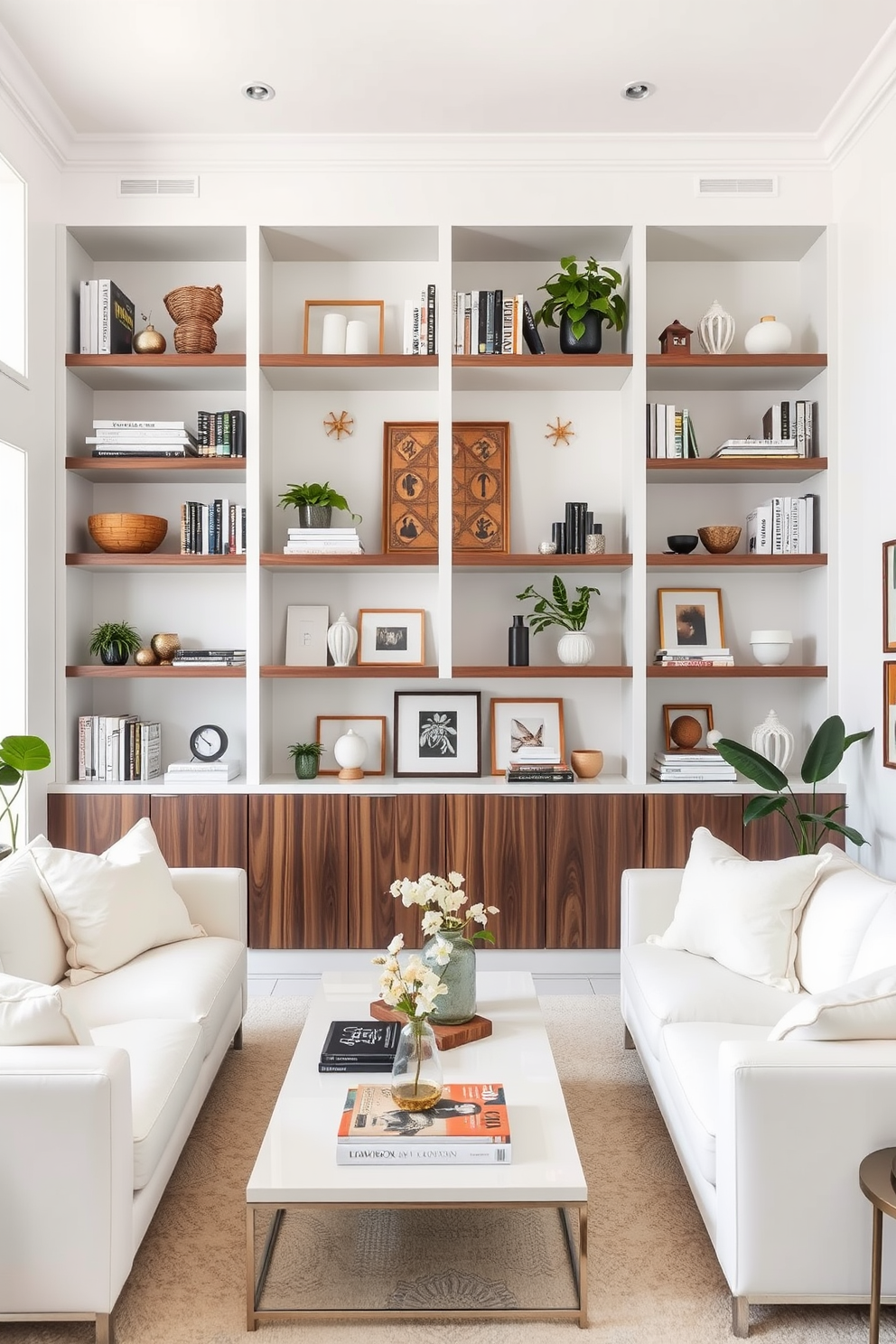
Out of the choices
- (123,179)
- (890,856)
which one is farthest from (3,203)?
(890,856)

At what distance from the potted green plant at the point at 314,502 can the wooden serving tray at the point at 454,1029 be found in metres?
2.15

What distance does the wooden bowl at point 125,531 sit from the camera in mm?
3986

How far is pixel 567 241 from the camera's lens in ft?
13.4

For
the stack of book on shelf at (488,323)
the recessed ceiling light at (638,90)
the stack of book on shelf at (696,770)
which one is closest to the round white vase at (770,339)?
the stack of book on shelf at (488,323)

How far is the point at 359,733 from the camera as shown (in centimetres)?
427

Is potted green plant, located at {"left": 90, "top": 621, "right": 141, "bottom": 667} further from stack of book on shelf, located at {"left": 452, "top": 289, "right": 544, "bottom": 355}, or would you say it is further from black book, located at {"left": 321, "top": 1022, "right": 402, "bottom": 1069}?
black book, located at {"left": 321, "top": 1022, "right": 402, "bottom": 1069}

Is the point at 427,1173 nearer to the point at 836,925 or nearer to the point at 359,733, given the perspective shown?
the point at 836,925

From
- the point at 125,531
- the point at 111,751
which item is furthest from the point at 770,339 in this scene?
the point at 111,751

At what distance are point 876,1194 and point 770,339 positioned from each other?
3.28 m

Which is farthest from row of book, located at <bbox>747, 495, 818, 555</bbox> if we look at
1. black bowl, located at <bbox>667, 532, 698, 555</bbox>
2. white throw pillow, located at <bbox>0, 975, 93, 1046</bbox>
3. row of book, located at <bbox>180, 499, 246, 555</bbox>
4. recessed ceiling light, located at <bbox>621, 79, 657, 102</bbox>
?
white throw pillow, located at <bbox>0, 975, 93, 1046</bbox>

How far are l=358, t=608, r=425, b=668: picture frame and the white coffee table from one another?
2.12m

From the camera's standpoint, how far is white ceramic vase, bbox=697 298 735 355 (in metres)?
4.06

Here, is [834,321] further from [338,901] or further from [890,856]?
[338,901]

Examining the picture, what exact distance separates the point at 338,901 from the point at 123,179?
3.00 m
